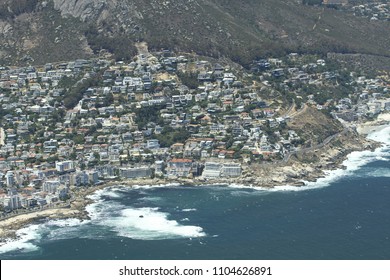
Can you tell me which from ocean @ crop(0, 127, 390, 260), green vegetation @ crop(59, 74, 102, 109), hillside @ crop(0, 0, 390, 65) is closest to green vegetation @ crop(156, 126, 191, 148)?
ocean @ crop(0, 127, 390, 260)

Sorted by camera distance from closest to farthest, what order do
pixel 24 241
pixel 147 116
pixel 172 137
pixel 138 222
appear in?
pixel 24 241, pixel 138 222, pixel 172 137, pixel 147 116

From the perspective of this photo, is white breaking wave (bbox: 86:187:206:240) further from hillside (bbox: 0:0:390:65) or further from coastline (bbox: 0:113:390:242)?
hillside (bbox: 0:0:390:65)

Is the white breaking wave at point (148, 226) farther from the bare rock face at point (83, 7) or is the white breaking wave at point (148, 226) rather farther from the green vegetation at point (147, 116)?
the bare rock face at point (83, 7)

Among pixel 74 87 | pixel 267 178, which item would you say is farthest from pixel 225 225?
pixel 74 87

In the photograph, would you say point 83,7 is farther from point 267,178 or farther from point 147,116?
point 267,178

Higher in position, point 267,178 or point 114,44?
point 114,44

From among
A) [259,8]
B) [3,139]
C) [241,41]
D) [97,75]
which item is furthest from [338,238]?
[259,8]

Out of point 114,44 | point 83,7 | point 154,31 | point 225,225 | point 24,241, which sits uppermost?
point 83,7
